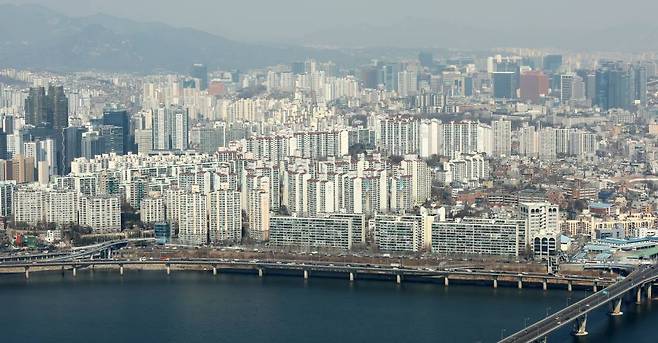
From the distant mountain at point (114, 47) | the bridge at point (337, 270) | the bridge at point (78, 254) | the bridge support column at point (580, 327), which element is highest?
the distant mountain at point (114, 47)

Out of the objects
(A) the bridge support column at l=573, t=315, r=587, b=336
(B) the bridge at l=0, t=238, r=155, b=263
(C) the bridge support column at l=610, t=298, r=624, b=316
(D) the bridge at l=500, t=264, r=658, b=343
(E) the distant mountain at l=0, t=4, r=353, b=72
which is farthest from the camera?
(E) the distant mountain at l=0, t=4, r=353, b=72

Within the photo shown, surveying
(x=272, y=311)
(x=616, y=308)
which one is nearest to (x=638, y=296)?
(x=616, y=308)

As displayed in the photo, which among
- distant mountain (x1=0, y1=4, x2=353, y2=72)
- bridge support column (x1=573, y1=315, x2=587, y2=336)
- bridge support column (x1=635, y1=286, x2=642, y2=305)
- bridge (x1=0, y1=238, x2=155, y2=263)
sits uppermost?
distant mountain (x1=0, y1=4, x2=353, y2=72)

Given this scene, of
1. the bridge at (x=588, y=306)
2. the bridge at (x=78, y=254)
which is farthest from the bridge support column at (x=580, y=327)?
the bridge at (x=78, y=254)

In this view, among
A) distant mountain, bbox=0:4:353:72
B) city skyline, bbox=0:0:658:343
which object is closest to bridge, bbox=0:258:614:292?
city skyline, bbox=0:0:658:343

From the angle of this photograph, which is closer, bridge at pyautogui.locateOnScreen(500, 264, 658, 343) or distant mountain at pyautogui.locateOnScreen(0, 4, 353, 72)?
bridge at pyautogui.locateOnScreen(500, 264, 658, 343)

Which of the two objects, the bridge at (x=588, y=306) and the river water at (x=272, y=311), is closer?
the bridge at (x=588, y=306)

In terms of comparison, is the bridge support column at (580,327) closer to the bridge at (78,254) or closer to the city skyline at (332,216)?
the city skyline at (332,216)

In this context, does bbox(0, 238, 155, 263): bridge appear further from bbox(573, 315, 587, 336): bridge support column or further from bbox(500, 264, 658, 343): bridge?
bbox(573, 315, 587, 336): bridge support column

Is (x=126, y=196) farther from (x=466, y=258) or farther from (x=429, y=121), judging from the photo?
(x=429, y=121)
